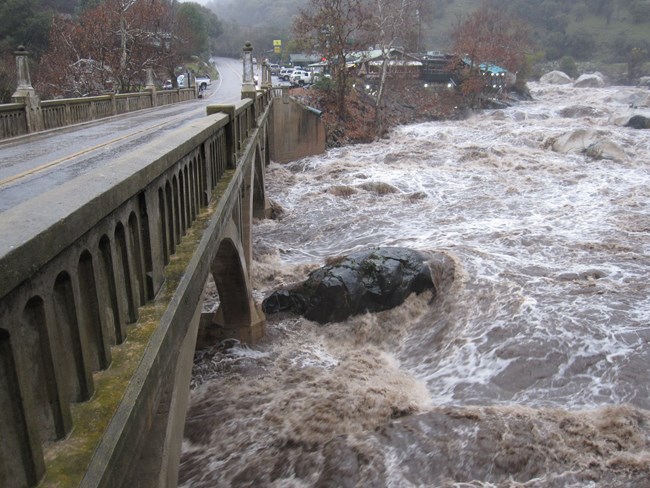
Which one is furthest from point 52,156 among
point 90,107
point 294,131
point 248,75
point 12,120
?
point 294,131

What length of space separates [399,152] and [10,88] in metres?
20.9

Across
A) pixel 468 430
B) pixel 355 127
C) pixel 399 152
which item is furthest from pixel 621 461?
pixel 355 127

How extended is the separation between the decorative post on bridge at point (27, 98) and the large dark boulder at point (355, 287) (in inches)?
288

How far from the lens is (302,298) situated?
12.4m

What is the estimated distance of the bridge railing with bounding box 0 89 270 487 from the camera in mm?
1959

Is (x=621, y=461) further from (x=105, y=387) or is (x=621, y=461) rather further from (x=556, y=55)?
(x=556, y=55)

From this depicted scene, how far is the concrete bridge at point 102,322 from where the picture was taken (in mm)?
1990

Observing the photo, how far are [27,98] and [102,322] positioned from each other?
1300 cm

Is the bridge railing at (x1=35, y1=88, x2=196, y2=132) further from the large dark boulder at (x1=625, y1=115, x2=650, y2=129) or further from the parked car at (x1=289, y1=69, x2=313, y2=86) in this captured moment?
the large dark boulder at (x1=625, y1=115, x2=650, y2=129)

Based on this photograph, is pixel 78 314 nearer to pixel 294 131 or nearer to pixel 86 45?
A: pixel 294 131

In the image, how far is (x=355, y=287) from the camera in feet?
39.6

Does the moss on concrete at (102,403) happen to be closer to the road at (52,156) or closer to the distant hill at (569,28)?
the road at (52,156)

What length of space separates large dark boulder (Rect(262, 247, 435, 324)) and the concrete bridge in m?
7.05

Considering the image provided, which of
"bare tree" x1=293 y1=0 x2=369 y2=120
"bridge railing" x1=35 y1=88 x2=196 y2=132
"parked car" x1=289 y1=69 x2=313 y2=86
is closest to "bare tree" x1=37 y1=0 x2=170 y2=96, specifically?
"bridge railing" x1=35 y1=88 x2=196 y2=132
